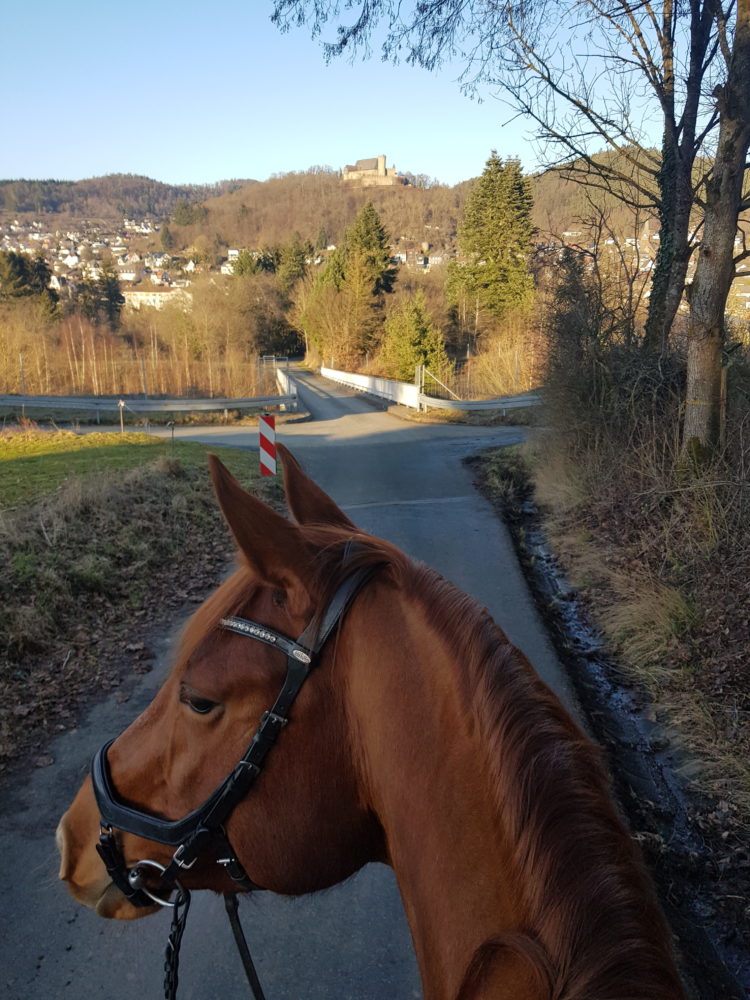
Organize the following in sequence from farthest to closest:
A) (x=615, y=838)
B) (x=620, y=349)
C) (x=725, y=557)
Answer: (x=620, y=349)
(x=725, y=557)
(x=615, y=838)

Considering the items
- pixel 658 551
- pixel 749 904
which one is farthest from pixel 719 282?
pixel 749 904

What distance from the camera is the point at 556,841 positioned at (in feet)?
3.39

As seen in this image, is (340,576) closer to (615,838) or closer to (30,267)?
(615,838)

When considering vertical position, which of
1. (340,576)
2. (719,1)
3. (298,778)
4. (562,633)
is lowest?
(562,633)

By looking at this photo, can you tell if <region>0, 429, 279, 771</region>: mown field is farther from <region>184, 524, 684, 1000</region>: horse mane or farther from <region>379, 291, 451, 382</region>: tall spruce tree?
<region>379, 291, 451, 382</region>: tall spruce tree

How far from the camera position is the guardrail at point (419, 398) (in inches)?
857

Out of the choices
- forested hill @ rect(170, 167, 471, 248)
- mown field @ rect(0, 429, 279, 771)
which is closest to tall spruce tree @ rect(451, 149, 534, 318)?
mown field @ rect(0, 429, 279, 771)

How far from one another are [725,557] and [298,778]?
19.6 feet

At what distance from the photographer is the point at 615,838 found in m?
1.05

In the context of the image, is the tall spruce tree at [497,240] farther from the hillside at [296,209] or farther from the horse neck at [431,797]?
the horse neck at [431,797]

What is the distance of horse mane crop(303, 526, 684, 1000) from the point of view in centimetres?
92

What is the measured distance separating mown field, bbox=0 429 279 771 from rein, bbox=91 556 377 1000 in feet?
11.7

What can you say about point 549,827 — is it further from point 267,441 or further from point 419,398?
point 419,398

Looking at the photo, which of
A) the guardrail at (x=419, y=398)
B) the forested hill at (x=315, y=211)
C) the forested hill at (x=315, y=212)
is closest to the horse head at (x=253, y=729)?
the guardrail at (x=419, y=398)
